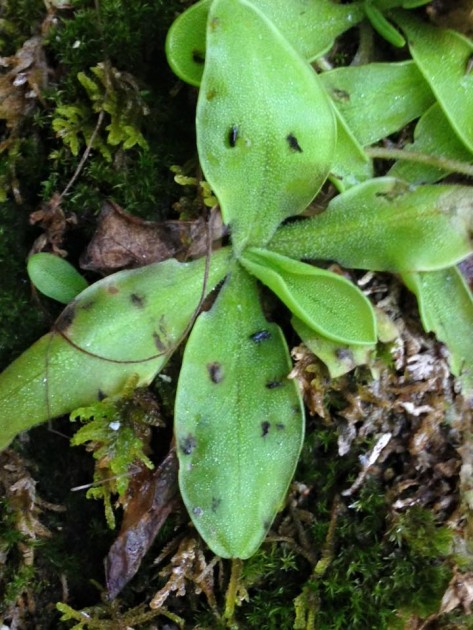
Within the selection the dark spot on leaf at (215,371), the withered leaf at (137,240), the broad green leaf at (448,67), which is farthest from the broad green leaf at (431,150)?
the dark spot on leaf at (215,371)

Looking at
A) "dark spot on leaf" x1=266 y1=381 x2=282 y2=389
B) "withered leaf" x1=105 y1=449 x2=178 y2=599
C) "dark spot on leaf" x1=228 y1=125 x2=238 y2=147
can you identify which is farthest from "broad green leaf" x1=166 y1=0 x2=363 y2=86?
"withered leaf" x1=105 y1=449 x2=178 y2=599

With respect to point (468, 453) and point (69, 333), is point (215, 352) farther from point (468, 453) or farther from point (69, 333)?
point (468, 453)

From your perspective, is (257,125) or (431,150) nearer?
(257,125)

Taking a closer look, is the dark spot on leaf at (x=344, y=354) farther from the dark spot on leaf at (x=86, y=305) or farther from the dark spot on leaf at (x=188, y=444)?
the dark spot on leaf at (x=86, y=305)

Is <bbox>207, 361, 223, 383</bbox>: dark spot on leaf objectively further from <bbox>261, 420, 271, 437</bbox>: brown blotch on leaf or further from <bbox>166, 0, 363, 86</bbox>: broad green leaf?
<bbox>166, 0, 363, 86</bbox>: broad green leaf

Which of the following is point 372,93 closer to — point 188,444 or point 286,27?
point 286,27

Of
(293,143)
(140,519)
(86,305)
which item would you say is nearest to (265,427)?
(140,519)
